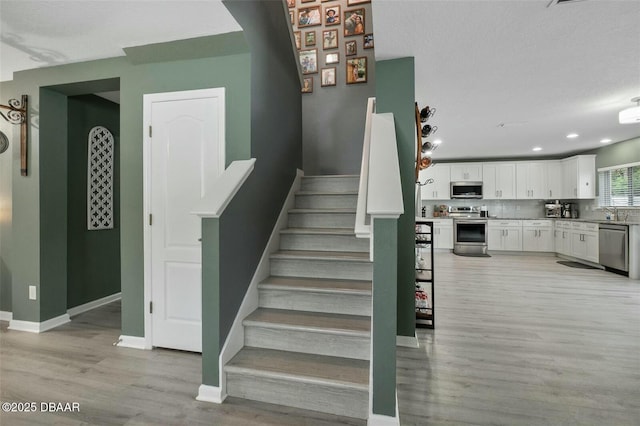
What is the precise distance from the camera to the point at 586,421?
1.76m

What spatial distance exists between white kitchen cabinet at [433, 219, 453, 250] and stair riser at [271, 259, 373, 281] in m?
6.18

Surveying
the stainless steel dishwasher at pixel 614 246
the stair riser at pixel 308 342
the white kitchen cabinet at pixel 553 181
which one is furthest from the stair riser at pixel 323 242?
the white kitchen cabinet at pixel 553 181

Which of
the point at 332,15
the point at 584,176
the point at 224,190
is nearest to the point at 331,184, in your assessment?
the point at 224,190

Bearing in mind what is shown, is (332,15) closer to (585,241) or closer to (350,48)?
(350,48)

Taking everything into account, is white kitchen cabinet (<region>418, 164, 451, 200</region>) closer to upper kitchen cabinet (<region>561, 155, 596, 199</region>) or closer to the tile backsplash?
the tile backsplash

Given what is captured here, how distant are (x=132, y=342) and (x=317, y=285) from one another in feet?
5.92

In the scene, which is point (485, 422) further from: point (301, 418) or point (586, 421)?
point (301, 418)

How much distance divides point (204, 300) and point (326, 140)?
304 cm

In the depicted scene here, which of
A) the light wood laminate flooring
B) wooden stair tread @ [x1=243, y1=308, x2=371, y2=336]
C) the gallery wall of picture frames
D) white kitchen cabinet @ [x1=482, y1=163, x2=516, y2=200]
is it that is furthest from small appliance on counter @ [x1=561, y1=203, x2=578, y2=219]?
wooden stair tread @ [x1=243, y1=308, x2=371, y2=336]

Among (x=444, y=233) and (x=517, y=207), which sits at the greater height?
(x=517, y=207)

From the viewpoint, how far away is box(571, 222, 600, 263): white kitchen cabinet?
19.7 feet

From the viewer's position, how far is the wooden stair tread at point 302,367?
5.87 feet

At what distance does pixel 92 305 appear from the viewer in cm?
372

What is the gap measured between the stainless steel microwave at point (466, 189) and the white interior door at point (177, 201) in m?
7.20
